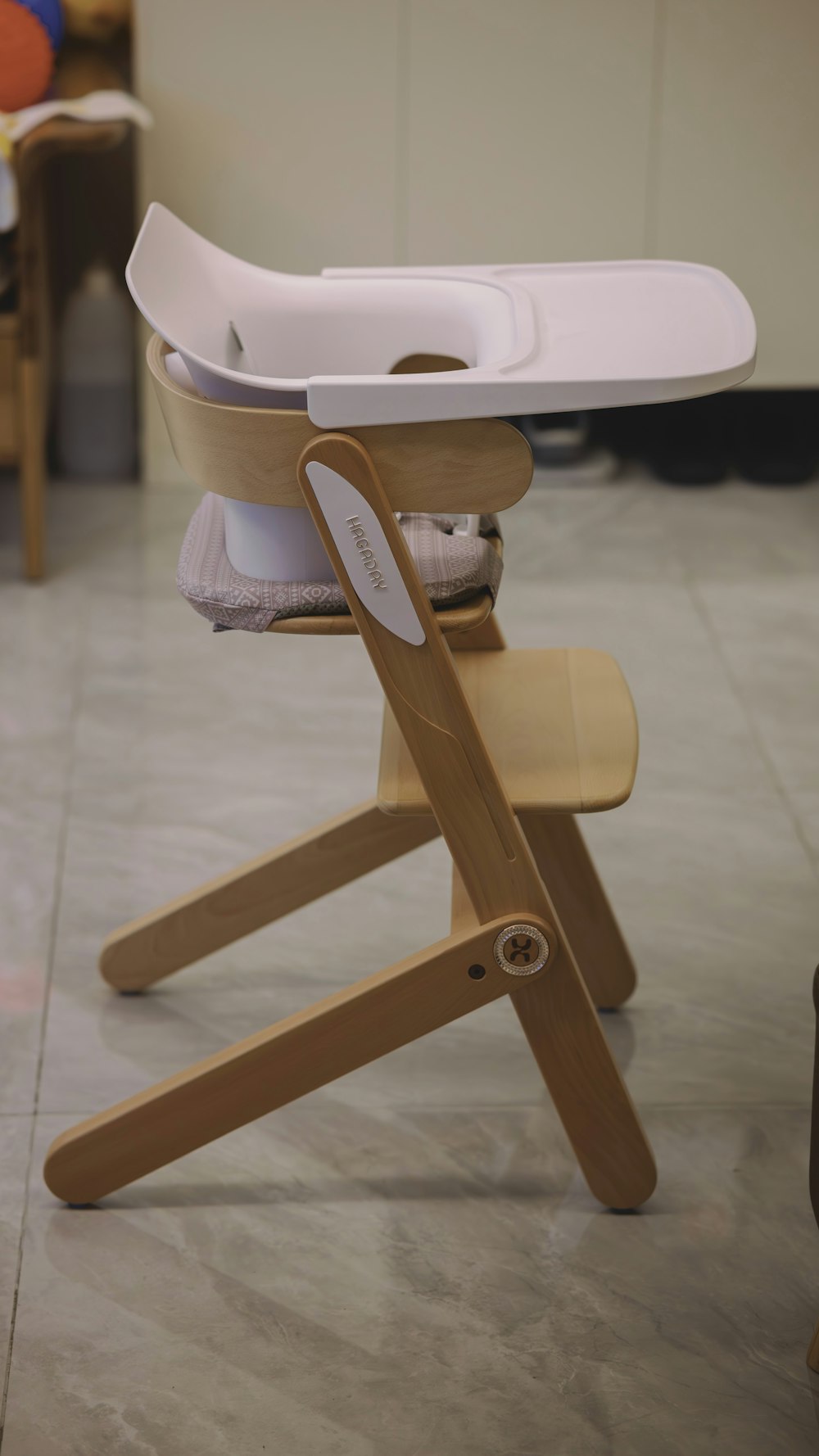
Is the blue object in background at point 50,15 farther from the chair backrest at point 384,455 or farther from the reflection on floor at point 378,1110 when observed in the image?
the chair backrest at point 384,455

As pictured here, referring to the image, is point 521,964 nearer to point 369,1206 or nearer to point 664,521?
point 369,1206

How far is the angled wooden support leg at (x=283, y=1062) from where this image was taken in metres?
1.28

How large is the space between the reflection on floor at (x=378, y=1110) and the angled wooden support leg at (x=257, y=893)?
0.22ft

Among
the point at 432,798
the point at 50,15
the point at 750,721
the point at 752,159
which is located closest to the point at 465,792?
the point at 432,798

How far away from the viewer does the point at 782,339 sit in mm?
→ 3209

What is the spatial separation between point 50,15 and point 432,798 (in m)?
2.17

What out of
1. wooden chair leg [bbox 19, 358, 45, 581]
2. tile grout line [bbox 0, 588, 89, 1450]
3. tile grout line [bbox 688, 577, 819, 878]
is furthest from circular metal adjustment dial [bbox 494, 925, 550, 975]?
wooden chair leg [bbox 19, 358, 45, 581]

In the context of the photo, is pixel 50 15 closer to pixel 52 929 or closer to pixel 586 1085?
pixel 52 929

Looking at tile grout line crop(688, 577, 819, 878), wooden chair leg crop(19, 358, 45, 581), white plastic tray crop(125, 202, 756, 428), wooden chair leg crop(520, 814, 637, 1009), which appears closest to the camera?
white plastic tray crop(125, 202, 756, 428)

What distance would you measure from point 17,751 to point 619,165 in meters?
1.78

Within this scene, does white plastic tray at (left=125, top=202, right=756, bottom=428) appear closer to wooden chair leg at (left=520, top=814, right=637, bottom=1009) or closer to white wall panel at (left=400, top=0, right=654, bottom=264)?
wooden chair leg at (left=520, top=814, right=637, bottom=1009)

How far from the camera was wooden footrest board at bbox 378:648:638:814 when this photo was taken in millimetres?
1292

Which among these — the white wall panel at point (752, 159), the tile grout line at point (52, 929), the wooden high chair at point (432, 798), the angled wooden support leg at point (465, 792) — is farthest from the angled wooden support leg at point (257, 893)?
the white wall panel at point (752, 159)

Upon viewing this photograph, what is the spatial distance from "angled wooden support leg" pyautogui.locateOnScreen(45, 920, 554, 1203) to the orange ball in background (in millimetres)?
2068
